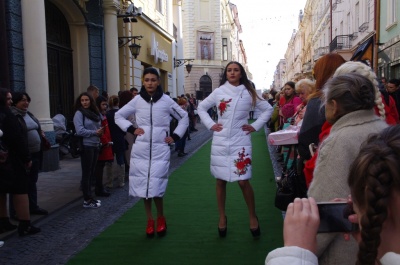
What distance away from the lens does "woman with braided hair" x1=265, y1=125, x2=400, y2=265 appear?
42.7 inches

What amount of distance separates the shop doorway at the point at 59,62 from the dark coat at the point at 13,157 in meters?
7.93

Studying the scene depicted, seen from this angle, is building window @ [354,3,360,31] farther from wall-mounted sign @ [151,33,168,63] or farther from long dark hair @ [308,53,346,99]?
long dark hair @ [308,53,346,99]

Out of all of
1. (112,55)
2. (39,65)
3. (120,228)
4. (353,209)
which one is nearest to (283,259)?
(353,209)

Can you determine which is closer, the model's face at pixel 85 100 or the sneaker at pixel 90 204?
the sneaker at pixel 90 204

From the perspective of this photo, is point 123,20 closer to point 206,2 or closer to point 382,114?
point 382,114

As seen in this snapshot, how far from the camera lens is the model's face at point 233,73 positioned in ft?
15.4

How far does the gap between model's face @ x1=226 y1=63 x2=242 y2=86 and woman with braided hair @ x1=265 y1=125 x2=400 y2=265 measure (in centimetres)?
354

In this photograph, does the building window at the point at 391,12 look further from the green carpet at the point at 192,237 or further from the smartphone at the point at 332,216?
the smartphone at the point at 332,216

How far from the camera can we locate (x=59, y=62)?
42.8 feet

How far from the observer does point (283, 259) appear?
127 centimetres

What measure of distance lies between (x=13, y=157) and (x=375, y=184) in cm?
463

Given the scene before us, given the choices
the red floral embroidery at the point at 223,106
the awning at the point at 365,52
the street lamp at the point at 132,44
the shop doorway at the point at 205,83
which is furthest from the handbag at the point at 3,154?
the shop doorway at the point at 205,83

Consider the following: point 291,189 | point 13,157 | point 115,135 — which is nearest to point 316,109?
point 291,189

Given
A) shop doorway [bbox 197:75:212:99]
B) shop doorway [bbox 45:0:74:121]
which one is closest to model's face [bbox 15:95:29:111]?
shop doorway [bbox 45:0:74:121]
